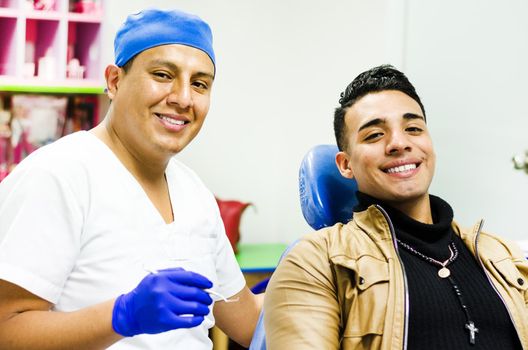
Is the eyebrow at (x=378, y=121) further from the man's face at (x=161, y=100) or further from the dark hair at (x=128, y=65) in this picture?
the dark hair at (x=128, y=65)

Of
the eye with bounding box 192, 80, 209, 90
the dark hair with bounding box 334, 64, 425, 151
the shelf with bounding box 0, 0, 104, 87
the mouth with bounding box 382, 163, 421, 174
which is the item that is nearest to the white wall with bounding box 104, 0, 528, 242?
the shelf with bounding box 0, 0, 104, 87

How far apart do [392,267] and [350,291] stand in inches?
4.2

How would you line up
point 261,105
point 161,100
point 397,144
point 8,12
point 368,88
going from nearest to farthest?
point 161,100
point 397,144
point 368,88
point 8,12
point 261,105

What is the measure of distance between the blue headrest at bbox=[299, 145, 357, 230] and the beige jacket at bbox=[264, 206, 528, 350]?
0.51ft

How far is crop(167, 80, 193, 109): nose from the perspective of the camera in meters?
1.50

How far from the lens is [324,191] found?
1771mm

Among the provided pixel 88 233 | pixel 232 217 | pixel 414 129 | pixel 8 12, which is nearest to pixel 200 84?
pixel 88 233

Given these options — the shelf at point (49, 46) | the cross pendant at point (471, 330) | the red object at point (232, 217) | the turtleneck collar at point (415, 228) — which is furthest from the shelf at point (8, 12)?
the cross pendant at point (471, 330)

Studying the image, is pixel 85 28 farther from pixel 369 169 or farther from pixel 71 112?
pixel 369 169

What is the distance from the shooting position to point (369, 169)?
1.64 m

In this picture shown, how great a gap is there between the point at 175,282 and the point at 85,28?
2.58 meters

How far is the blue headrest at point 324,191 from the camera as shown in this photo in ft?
5.76

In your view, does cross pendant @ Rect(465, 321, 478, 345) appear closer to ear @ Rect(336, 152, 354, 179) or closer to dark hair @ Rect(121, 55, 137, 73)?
ear @ Rect(336, 152, 354, 179)

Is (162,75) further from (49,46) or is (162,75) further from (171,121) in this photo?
(49,46)
